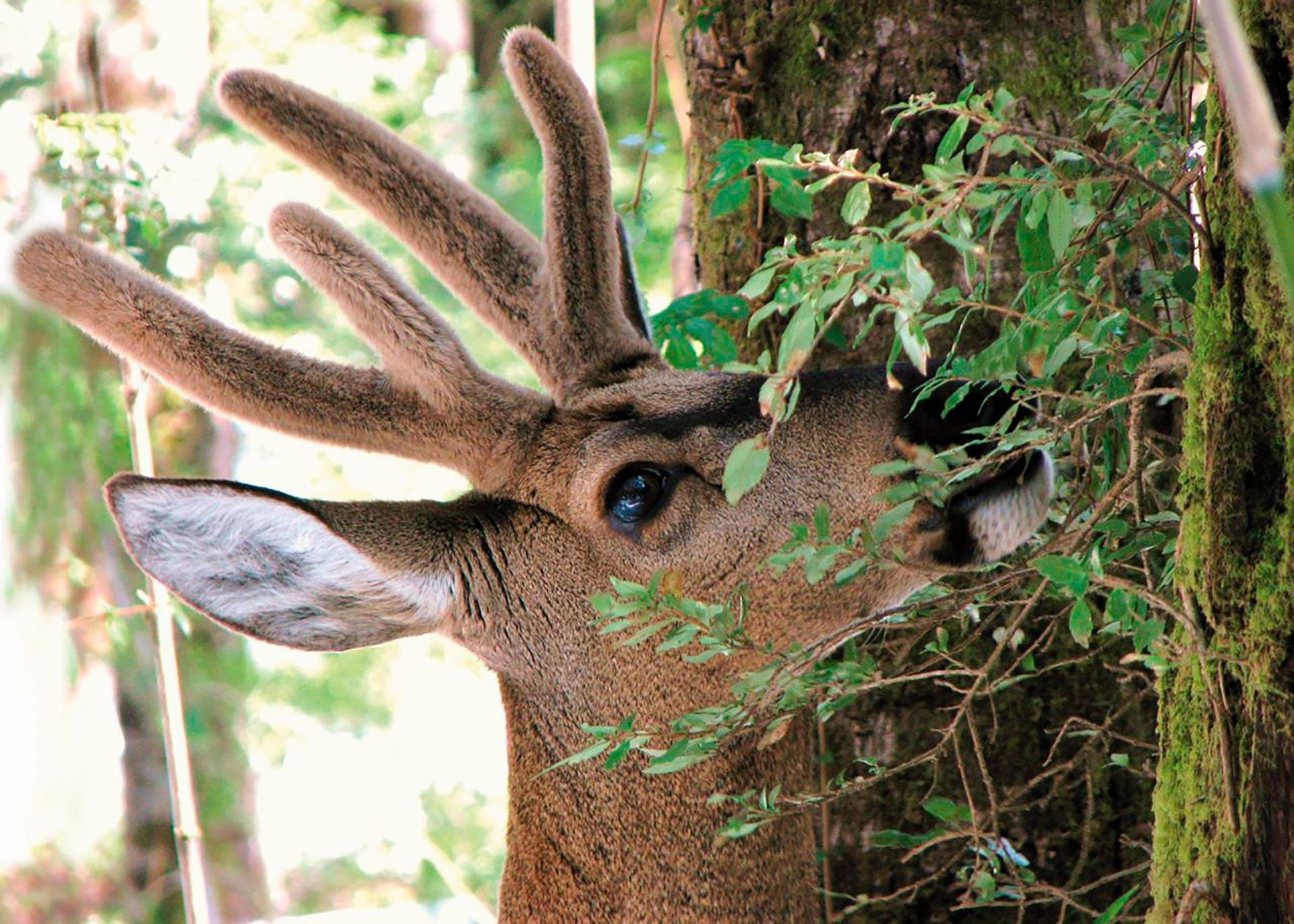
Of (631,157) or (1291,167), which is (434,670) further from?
(1291,167)

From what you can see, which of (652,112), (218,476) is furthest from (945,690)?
(218,476)

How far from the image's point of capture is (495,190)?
41.2 feet

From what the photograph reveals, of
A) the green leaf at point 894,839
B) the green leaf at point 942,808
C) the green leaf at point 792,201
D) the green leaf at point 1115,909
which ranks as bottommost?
the green leaf at point 1115,909

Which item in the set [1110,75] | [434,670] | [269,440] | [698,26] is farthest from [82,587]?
[1110,75]

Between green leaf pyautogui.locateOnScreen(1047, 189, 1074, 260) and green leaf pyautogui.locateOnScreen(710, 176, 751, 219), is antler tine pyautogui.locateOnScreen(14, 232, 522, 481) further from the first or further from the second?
green leaf pyautogui.locateOnScreen(1047, 189, 1074, 260)

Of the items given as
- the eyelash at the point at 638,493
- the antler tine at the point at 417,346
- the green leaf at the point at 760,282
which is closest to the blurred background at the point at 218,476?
the antler tine at the point at 417,346

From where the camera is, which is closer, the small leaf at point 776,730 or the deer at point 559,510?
the small leaf at point 776,730

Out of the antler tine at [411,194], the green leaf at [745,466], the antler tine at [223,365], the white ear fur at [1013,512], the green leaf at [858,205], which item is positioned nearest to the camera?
the green leaf at [745,466]

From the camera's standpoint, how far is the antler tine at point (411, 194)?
12.4 feet

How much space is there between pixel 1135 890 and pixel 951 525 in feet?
2.56

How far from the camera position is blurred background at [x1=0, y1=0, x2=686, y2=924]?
7176mm

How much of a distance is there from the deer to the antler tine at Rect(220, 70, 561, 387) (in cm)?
2

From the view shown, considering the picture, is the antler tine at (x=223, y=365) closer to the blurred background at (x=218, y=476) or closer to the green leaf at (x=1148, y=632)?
the blurred background at (x=218, y=476)

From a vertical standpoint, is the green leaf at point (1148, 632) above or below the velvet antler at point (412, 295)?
below
